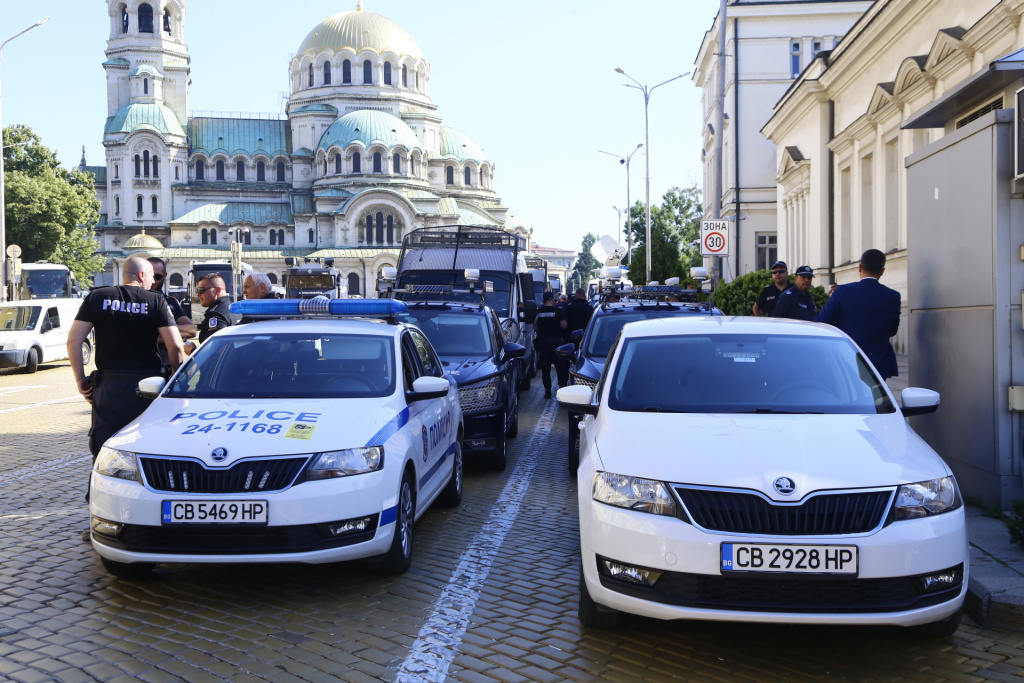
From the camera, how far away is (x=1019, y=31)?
1431cm

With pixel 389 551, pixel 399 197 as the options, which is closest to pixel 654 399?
pixel 389 551

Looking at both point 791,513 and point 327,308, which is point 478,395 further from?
point 791,513

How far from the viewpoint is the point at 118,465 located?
5.34 metres

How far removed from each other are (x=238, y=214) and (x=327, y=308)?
321ft

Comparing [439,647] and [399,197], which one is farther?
[399,197]

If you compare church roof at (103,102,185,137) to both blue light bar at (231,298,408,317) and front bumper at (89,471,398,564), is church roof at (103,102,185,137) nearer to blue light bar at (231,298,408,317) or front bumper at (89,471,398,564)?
blue light bar at (231,298,408,317)

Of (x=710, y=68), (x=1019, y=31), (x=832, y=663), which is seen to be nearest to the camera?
(x=832, y=663)

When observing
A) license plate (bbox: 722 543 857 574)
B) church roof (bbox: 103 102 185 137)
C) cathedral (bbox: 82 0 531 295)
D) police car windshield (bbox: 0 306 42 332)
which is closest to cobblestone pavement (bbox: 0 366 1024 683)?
license plate (bbox: 722 543 857 574)

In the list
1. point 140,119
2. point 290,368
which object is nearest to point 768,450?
point 290,368

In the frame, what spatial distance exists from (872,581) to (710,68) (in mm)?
47322

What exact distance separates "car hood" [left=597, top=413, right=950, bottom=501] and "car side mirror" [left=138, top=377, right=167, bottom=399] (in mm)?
2956

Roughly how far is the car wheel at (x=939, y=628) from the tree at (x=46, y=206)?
69133 millimetres

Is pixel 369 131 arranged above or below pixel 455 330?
above

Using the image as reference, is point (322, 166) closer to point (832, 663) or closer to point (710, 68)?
point (710, 68)
